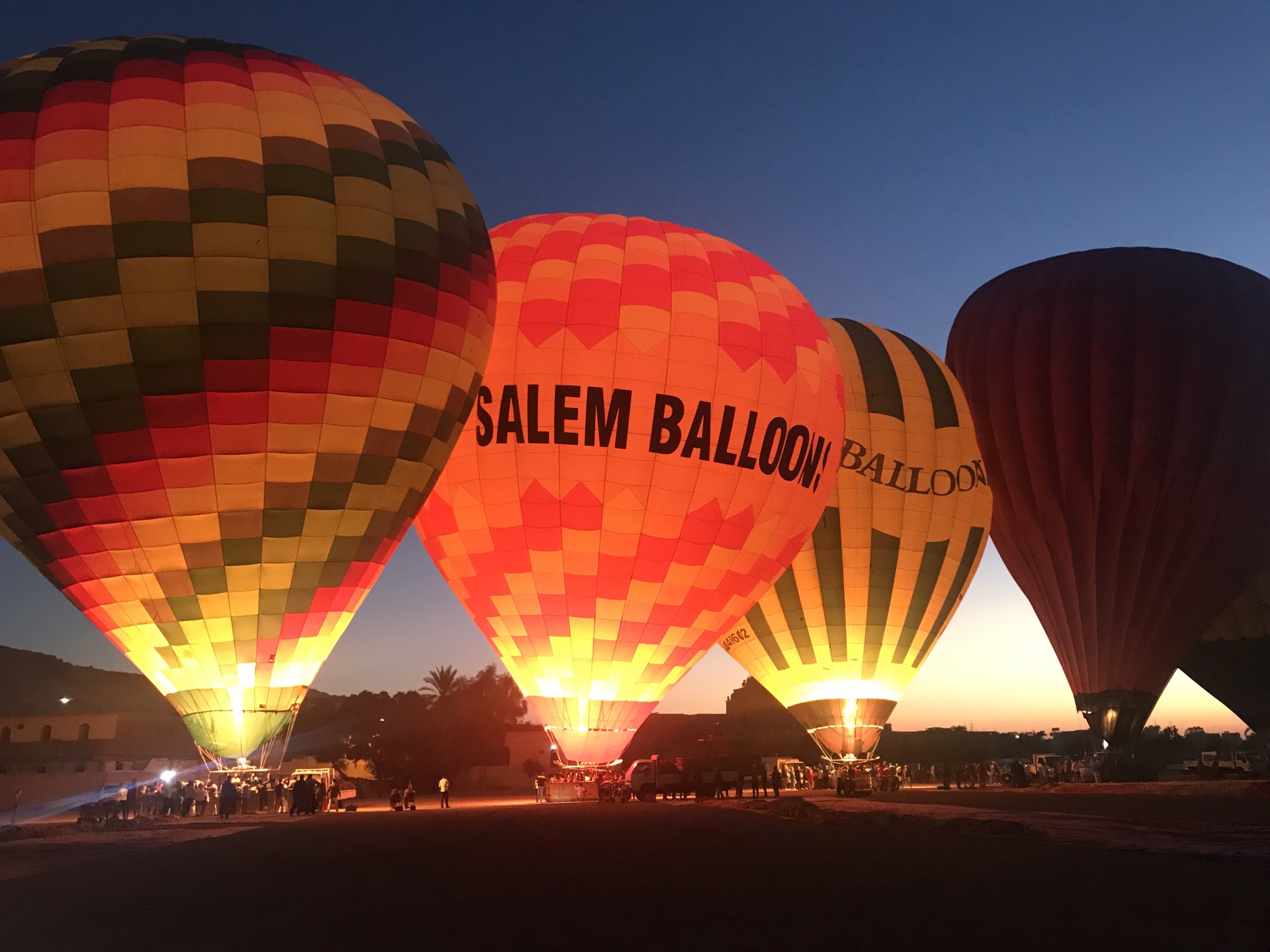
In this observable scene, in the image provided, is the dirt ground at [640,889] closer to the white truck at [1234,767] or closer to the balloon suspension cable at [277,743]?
the balloon suspension cable at [277,743]

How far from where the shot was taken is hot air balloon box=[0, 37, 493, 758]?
12688mm

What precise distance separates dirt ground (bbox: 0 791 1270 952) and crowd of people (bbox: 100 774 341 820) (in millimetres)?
2735

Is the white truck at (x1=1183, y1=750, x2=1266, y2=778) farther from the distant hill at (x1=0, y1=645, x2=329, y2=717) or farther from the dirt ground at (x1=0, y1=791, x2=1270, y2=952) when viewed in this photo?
the distant hill at (x1=0, y1=645, x2=329, y2=717)

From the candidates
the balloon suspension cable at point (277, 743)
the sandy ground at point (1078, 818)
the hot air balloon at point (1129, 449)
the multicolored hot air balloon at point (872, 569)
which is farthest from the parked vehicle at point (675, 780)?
the hot air balloon at point (1129, 449)

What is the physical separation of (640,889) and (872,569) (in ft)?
55.6

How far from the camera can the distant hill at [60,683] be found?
94.1 meters

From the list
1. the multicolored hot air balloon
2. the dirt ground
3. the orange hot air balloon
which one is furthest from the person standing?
the multicolored hot air balloon

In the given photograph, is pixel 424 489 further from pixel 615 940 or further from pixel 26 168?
pixel 615 940

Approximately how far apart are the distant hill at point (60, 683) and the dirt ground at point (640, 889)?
89.5 m

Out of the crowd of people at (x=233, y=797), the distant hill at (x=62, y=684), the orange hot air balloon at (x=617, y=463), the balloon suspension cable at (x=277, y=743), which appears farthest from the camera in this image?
the distant hill at (x=62, y=684)

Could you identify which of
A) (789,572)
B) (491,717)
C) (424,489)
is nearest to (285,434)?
(424,489)

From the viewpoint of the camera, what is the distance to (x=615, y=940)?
217 inches

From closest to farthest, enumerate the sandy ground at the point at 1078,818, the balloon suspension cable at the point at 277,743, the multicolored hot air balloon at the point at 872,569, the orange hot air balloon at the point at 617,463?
1. the sandy ground at the point at 1078,818
2. the balloon suspension cable at the point at 277,743
3. the orange hot air balloon at the point at 617,463
4. the multicolored hot air balloon at the point at 872,569

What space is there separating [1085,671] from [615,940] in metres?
27.0
